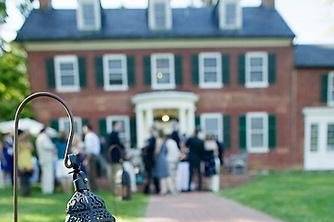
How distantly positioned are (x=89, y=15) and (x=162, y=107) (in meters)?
5.93

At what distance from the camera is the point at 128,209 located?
820 cm

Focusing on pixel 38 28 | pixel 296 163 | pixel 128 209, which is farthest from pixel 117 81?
pixel 128 209

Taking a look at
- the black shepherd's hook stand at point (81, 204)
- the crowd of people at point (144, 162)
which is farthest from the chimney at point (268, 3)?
the black shepherd's hook stand at point (81, 204)

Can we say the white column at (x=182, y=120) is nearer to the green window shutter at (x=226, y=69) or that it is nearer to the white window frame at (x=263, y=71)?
the green window shutter at (x=226, y=69)

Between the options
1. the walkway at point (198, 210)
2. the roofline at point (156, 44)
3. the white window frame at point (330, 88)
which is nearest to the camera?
the walkway at point (198, 210)

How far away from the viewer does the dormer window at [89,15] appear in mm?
19297

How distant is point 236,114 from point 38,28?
34.4ft

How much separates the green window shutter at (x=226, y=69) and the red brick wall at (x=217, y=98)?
154mm

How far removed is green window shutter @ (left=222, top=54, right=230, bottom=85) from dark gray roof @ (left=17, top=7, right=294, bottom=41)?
3.65ft

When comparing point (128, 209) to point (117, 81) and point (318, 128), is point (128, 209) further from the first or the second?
point (318, 128)

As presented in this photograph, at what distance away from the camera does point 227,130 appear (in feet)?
63.2

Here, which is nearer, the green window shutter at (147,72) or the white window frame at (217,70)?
the green window shutter at (147,72)

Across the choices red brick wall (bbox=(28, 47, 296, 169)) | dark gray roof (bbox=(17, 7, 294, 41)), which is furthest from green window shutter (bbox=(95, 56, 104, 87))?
dark gray roof (bbox=(17, 7, 294, 41))

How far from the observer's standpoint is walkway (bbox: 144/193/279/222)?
24.2ft
